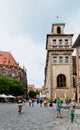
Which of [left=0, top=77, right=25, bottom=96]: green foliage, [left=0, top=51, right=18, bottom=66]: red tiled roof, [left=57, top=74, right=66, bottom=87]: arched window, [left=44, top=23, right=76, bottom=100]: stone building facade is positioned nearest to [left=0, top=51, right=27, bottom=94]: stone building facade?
[left=0, top=51, right=18, bottom=66]: red tiled roof

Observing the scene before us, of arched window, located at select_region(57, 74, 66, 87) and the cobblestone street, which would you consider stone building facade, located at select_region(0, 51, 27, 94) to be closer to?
arched window, located at select_region(57, 74, 66, 87)

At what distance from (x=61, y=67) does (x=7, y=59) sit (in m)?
70.2

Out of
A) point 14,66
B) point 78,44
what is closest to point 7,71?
point 14,66

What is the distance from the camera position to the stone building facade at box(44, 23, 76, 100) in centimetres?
8212

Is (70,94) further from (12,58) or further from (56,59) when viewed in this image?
(12,58)

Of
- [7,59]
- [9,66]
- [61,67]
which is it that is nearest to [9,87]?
[61,67]

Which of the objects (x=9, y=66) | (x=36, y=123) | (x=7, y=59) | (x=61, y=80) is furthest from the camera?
(x=7, y=59)

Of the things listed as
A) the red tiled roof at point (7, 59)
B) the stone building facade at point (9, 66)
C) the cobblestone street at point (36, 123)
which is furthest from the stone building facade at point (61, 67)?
the red tiled roof at point (7, 59)

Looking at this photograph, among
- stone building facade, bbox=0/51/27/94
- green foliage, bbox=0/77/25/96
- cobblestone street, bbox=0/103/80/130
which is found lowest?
cobblestone street, bbox=0/103/80/130

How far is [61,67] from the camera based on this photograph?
84375 mm

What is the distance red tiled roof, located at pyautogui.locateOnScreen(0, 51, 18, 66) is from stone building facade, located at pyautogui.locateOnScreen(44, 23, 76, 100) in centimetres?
6648

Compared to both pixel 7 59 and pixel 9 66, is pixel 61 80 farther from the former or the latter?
pixel 7 59

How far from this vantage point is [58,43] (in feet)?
280

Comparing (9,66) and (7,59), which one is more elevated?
(7,59)
